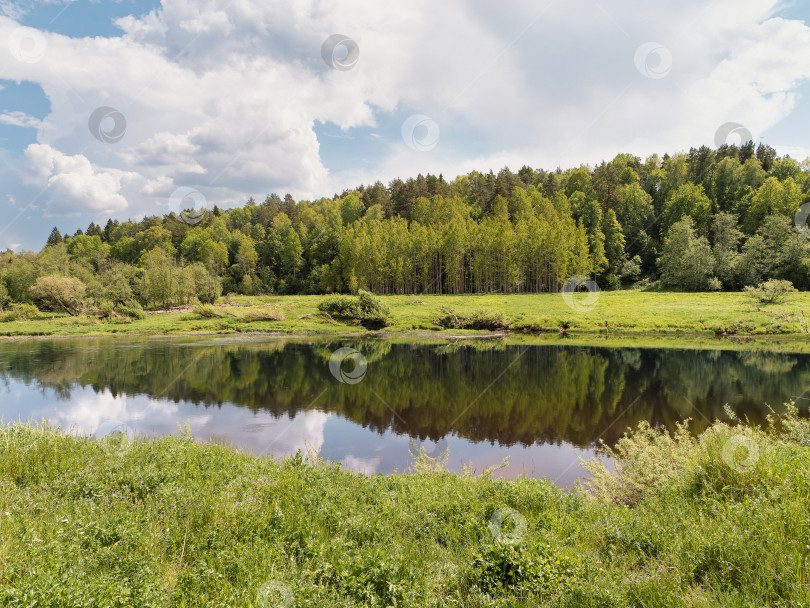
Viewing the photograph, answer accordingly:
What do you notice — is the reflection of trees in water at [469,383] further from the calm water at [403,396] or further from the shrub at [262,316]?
the shrub at [262,316]

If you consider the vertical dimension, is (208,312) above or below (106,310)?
below

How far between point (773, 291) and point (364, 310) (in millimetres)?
53318

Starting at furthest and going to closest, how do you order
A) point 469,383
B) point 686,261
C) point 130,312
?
point 686,261 → point 130,312 → point 469,383

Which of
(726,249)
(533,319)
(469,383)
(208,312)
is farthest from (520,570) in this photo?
(726,249)

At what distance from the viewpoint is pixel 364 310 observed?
184 feet

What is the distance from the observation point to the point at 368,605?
4.38 metres

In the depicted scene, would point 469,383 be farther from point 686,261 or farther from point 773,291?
point 686,261

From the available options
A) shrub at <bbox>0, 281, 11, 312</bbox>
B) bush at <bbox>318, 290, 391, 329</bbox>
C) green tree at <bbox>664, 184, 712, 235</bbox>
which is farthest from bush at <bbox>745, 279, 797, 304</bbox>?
shrub at <bbox>0, 281, 11, 312</bbox>

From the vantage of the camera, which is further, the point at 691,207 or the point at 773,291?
the point at 691,207

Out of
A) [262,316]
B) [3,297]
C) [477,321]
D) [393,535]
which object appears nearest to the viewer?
[393,535]

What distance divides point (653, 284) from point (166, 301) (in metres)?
101

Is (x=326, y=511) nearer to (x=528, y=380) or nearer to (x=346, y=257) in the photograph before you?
(x=528, y=380)

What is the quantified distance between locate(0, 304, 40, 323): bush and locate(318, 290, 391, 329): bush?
49919 millimetres

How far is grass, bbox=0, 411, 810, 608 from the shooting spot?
4348mm
